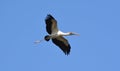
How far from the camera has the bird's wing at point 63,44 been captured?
4391 cm

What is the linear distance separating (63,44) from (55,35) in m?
0.88

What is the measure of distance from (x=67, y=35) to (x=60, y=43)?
0.66 meters

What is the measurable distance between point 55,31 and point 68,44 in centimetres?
118

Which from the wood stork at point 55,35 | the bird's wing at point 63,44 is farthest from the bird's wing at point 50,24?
the bird's wing at point 63,44

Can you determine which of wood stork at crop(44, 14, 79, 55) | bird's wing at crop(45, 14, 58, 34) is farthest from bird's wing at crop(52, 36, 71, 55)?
bird's wing at crop(45, 14, 58, 34)

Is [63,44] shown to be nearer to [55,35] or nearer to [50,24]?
[55,35]

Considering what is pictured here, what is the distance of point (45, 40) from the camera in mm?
43094

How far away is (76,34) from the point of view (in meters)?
44.8

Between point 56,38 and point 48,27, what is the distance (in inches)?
47.6

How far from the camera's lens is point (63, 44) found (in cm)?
4409

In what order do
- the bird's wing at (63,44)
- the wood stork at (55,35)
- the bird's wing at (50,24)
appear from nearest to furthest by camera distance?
the bird's wing at (50,24)
the wood stork at (55,35)
the bird's wing at (63,44)

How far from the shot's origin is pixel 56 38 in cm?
4397

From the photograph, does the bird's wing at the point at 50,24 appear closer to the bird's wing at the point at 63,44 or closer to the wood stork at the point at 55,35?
the wood stork at the point at 55,35

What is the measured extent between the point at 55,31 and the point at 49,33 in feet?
1.51
